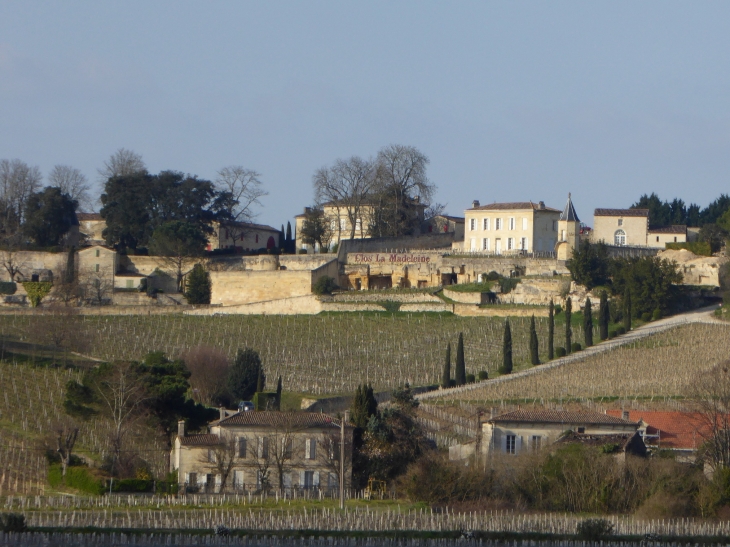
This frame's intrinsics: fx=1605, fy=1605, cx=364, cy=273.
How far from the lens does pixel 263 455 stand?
1690 inches

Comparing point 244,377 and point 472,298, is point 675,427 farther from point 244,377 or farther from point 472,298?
point 472,298

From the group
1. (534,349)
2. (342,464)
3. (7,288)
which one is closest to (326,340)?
(534,349)

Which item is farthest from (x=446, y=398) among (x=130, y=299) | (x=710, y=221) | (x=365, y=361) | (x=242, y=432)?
(x=710, y=221)

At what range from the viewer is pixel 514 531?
121 feet

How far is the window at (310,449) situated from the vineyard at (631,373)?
10.3 metres

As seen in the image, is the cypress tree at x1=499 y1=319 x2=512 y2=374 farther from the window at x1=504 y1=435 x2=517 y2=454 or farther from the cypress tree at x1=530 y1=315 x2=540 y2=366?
the window at x1=504 y1=435 x2=517 y2=454

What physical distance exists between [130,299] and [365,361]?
55.3 feet

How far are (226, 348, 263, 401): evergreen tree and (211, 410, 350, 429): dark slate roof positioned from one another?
8.61 metres

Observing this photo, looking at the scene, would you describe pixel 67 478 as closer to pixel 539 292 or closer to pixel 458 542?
pixel 458 542

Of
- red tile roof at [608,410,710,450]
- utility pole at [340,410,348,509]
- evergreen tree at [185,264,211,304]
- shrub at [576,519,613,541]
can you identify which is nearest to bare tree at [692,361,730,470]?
red tile roof at [608,410,710,450]

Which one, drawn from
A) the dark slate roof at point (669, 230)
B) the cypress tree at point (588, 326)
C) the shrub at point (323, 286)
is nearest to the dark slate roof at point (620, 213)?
→ the dark slate roof at point (669, 230)

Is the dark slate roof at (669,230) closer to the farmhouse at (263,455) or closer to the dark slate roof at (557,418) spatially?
the dark slate roof at (557,418)

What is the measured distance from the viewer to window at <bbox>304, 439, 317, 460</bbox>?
142 ft

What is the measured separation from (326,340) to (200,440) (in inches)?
858
